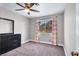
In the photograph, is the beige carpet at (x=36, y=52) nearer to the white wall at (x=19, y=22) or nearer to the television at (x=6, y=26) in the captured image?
the television at (x=6, y=26)

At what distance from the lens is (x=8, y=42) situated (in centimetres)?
388

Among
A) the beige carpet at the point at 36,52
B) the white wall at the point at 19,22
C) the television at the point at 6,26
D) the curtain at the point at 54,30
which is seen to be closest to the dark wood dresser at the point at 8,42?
the beige carpet at the point at 36,52

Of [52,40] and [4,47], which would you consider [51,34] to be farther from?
[4,47]

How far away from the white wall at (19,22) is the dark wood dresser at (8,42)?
0.79 metres

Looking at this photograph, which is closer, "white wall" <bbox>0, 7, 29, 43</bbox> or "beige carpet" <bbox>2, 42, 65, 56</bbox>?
"beige carpet" <bbox>2, 42, 65, 56</bbox>

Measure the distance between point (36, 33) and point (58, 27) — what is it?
1858 mm

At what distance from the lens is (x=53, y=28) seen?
538cm

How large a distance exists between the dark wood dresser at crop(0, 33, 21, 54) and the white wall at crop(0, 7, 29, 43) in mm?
794

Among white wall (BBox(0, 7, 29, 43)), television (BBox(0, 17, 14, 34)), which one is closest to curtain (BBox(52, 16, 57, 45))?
white wall (BBox(0, 7, 29, 43))

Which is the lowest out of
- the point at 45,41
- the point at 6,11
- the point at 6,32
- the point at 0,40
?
the point at 45,41

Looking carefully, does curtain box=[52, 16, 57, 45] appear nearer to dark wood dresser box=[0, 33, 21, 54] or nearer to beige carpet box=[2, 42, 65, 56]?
beige carpet box=[2, 42, 65, 56]

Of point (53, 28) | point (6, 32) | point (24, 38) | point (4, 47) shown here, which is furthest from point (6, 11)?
point (53, 28)

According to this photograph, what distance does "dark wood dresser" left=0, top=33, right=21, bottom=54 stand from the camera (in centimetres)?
352

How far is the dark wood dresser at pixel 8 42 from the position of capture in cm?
352
